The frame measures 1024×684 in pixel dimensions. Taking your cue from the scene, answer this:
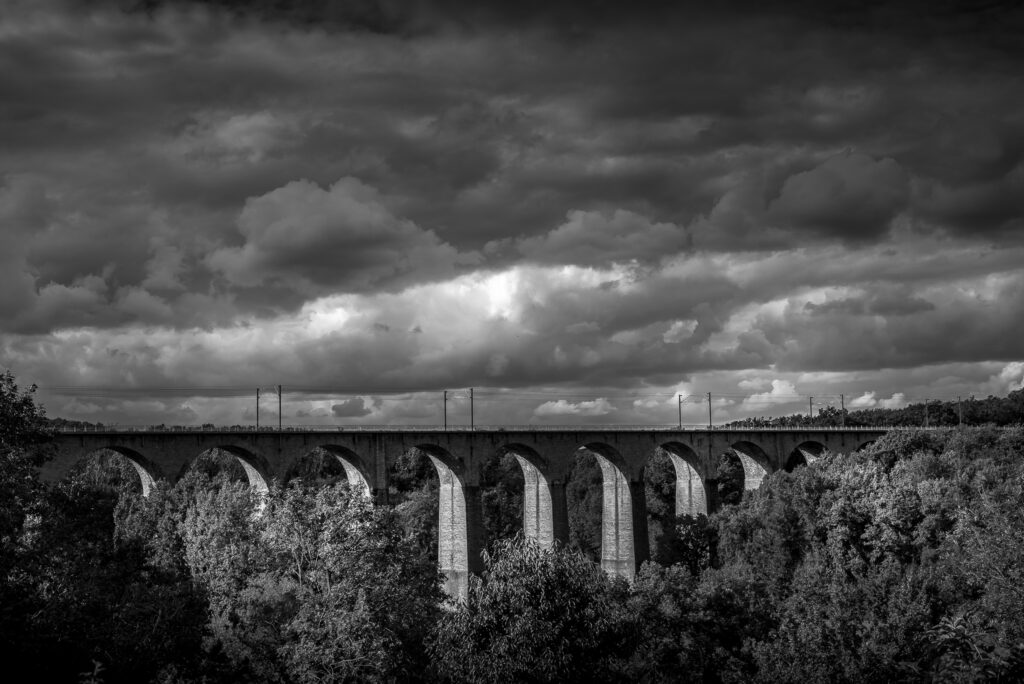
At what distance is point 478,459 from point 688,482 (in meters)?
19.8

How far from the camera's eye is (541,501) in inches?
2297

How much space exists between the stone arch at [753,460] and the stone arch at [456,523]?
24.9 metres

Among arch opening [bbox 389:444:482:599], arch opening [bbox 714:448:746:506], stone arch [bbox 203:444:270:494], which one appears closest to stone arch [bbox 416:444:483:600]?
arch opening [bbox 389:444:482:599]

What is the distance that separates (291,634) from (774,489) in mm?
35867

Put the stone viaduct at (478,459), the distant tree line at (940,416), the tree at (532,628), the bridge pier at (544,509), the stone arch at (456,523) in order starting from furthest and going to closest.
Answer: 1. the distant tree line at (940,416)
2. the bridge pier at (544,509)
3. the stone arch at (456,523)
4. the stone viaduct at (478,459)
5. the tree at (532,628)

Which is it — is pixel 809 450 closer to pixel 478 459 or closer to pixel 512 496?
pixel 512 496

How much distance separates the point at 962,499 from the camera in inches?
1983

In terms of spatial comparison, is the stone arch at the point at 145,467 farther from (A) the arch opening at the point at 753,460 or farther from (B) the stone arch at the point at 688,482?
(A) the arch opening at the point at 753,460

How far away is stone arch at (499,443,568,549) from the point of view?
57.0 m

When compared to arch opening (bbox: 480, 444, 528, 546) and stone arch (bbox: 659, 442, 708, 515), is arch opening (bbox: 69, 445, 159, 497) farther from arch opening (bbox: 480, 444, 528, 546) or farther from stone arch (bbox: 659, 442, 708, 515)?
stone arch (bbox: 659, 442, 708, 515)

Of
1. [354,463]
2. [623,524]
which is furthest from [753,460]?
[354,463]

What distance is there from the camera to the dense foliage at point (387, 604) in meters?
25.9

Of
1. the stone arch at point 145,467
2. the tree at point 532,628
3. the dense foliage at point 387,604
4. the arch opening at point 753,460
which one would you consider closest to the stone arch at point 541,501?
the dense foliage at point 387,604

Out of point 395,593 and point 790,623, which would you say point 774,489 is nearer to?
point 790,623
